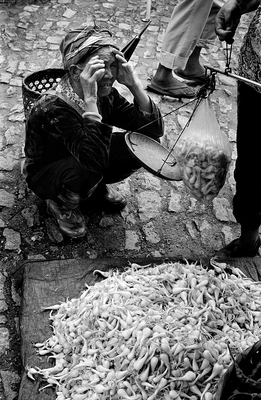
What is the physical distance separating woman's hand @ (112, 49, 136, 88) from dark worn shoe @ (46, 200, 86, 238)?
84 cm

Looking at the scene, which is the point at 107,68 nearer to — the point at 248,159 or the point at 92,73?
the point at 92,73

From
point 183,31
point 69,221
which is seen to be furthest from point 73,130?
point 183,31

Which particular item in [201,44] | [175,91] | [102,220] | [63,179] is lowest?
[102,220]

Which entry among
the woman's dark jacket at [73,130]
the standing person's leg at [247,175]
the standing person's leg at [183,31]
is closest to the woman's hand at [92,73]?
the woman's dark jacket at [73,130]

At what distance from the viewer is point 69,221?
3.30 m

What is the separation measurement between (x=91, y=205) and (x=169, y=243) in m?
0.56

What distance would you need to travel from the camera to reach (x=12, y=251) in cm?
323

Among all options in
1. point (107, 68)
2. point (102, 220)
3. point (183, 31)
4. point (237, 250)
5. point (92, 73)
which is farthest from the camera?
point (183, 31)

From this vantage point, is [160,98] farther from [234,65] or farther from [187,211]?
[187,211]

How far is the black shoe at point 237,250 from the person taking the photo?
3.22 m

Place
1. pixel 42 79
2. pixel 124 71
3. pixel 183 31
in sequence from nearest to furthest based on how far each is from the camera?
pixel 124 71 < pixel 42 79 < pixel 183 31

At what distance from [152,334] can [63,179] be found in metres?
1.19

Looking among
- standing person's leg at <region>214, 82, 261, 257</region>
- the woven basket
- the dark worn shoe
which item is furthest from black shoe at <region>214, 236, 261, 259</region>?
the woven basket

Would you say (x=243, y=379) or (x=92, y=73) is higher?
(x=92, y=73)
